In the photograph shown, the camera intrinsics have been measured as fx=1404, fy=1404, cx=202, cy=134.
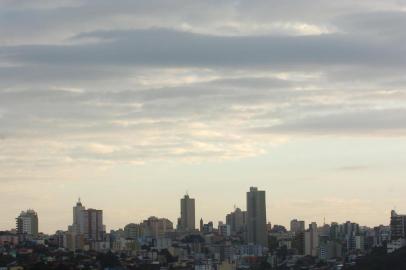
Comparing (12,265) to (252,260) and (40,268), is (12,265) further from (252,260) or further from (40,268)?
(252,260)

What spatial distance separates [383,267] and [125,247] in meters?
36.7

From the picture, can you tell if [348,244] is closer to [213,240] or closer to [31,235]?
[213,240]

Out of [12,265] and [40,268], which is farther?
[12,265]

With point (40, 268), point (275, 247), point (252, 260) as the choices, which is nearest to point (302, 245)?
point (275, 247)

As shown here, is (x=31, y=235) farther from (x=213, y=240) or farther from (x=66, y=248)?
(x=213, y=240)

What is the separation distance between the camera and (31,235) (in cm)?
13325

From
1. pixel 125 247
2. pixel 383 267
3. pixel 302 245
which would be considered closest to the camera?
pixel 383 267

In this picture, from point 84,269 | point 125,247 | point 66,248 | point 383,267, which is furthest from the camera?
point 125,247

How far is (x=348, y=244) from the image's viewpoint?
14875 centimetres

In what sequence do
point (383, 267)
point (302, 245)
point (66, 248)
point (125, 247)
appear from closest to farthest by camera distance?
1. point (383, 267)
2. point (66, 248)
3. point (125, 247)
4. point (302, 245)

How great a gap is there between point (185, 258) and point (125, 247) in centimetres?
641

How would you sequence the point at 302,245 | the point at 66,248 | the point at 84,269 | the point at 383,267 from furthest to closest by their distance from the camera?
the point at 302,245 < the point at 66,248 < the point at 383,267 < the point at 84,269

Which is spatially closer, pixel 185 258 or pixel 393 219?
pixel 185 258

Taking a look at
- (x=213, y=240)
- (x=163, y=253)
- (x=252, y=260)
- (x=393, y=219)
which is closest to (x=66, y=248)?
(x=163, y=253)
